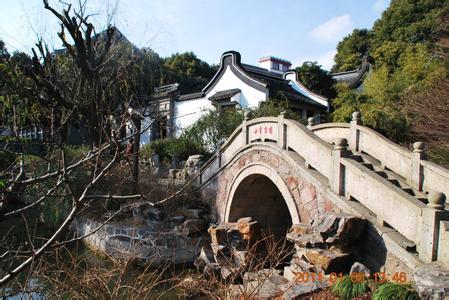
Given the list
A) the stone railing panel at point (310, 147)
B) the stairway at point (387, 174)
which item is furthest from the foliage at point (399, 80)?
the stone railing panel at point (310, 147)

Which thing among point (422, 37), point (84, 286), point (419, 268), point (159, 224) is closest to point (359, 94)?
point (422, 37)

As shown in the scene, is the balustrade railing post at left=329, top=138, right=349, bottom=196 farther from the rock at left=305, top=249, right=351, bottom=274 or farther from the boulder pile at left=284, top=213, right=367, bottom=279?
the rock at left=305, top=249, right=351, bottom=274

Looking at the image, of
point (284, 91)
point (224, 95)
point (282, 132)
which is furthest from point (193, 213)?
point (284, 91)

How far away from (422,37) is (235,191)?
15.5 meters

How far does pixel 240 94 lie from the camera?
1552 cm

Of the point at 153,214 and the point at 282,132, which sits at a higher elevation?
the point at 282,132

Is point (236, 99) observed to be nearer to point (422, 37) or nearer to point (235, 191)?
point (235, 191)

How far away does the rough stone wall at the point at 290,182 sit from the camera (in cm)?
611

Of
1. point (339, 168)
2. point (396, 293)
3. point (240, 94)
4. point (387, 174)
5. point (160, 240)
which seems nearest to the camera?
point (396, 293)

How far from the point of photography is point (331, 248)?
4988 millimetres

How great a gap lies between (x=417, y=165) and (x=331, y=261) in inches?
95.5

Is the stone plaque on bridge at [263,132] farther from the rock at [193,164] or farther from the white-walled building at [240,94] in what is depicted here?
the white-walled building at [240,94]

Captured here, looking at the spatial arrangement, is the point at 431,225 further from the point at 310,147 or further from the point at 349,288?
the point at 310,147

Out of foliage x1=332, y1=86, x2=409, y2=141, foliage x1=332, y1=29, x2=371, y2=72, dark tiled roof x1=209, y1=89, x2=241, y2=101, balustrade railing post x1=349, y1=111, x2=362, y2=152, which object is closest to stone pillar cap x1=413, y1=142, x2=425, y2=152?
balustrade railing post x1=349, y1=111, x2=362, y2=152
